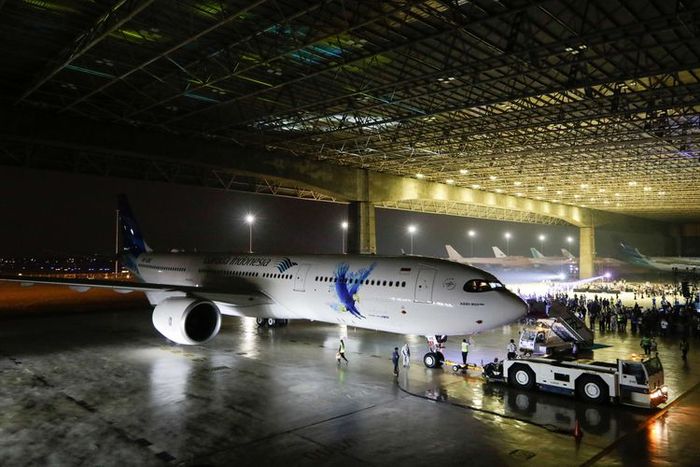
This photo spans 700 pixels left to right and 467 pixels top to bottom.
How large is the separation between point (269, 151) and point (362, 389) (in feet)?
70.5

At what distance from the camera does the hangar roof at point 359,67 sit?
49.9 feet

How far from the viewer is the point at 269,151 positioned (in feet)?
106

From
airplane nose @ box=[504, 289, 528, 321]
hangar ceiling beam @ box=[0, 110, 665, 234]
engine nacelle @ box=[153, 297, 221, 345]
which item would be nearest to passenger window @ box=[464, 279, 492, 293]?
airplane nose @ box=[504, 289, 528, 321]

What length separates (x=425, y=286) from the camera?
16141mm

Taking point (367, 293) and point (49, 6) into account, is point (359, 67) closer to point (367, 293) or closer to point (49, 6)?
point (367, 293)

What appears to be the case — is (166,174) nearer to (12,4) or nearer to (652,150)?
(12,4)

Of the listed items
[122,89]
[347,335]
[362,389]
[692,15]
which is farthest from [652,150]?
[122,89]

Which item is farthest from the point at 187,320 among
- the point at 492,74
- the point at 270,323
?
the point at 492,74

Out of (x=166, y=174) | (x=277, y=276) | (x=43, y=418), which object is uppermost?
(x=166, y=174)

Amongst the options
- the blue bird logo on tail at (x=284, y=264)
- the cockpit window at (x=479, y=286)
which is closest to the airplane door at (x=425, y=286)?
the cockpit window at (x=479, y=286)

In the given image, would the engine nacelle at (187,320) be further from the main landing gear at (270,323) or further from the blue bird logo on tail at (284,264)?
the main landing gear at (270,323)

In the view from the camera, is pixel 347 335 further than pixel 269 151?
No

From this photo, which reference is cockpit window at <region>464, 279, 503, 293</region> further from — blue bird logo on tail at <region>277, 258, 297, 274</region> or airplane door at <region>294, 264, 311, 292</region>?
blue bird logo on tail at <region>277, 258, 297, 274</region>

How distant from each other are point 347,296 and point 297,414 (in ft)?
21.8
